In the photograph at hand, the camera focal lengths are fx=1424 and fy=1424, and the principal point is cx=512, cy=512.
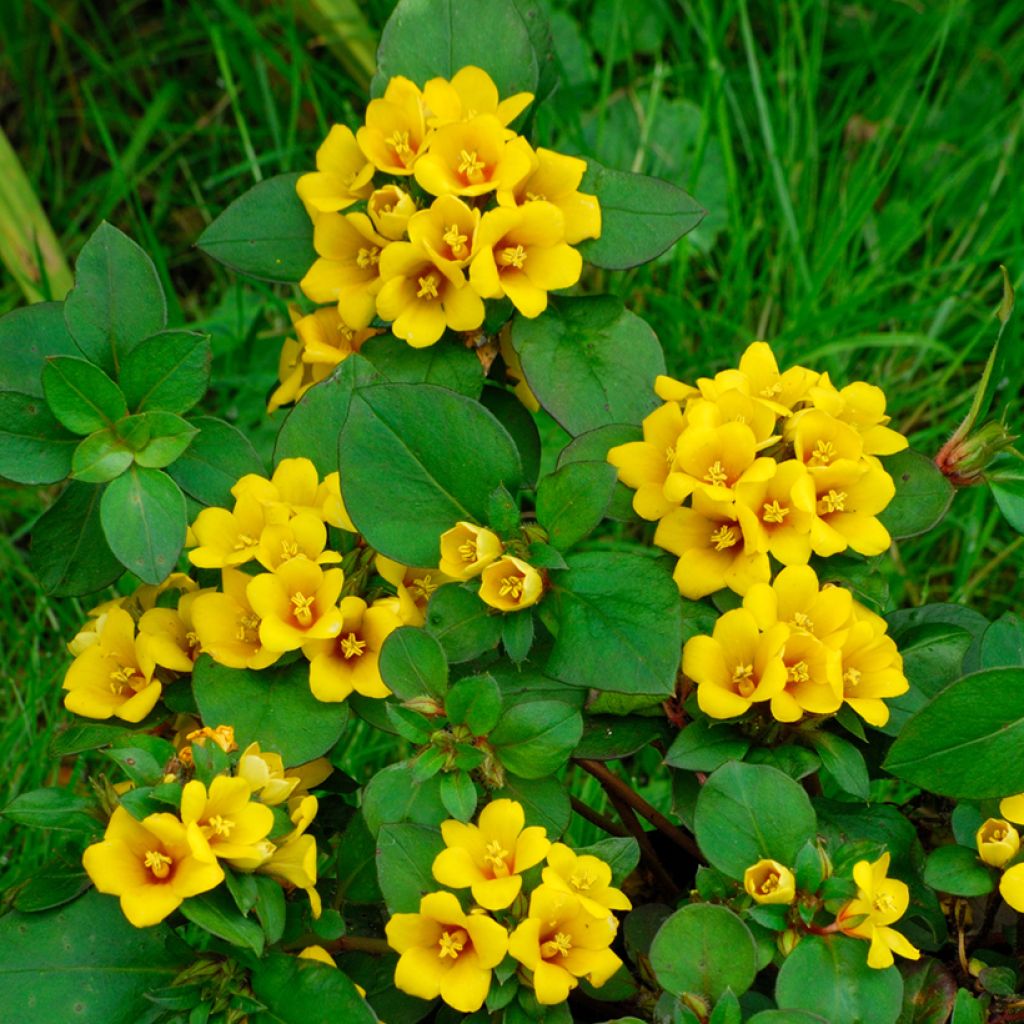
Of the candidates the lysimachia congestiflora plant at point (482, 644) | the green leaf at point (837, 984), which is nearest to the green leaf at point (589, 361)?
the lysimachia congestiflora plant at point (482, 644)

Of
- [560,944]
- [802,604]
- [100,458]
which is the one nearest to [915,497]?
[802,604]

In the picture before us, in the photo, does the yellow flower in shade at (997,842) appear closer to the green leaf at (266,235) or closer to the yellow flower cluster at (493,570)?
the yellow flower cluster at (493,570)

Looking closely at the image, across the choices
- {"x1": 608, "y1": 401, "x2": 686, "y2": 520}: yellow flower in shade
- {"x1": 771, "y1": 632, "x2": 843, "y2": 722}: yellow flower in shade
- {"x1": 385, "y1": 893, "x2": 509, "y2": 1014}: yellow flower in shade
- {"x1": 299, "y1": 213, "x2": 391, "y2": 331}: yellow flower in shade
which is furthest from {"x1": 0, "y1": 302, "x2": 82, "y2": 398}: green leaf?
{"x1": 771, "y1": 632, "x2": 843, "y2": 722}: yellow flower in shade

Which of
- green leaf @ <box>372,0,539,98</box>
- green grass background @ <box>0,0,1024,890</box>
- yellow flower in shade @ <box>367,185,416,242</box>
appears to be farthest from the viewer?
green grass background @ <box>0,0,1024,890</box>

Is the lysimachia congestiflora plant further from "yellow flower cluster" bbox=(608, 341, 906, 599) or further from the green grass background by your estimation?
the green grass background

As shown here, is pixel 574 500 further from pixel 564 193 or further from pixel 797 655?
pixel 564 193

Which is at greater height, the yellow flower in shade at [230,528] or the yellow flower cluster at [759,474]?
the yellow flower cluster at [759,474]
